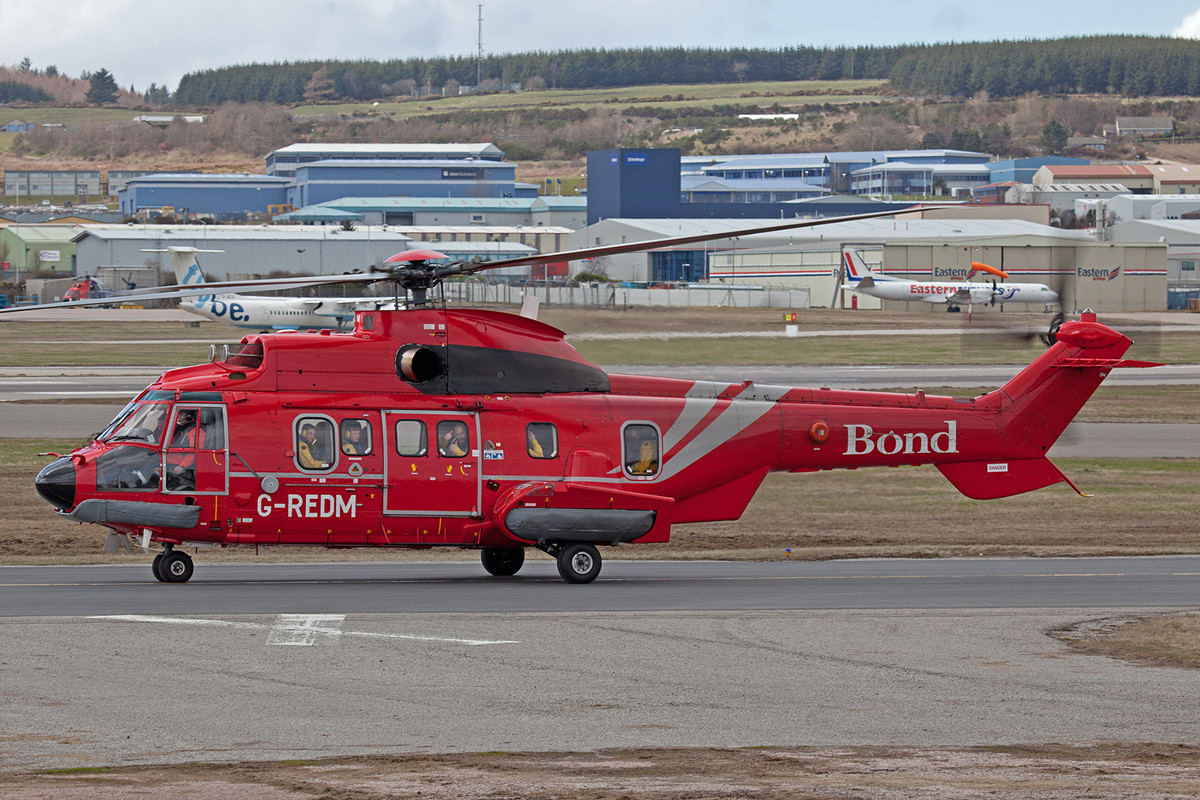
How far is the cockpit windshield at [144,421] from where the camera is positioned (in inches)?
647

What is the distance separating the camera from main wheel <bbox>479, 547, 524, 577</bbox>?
61.5 ft

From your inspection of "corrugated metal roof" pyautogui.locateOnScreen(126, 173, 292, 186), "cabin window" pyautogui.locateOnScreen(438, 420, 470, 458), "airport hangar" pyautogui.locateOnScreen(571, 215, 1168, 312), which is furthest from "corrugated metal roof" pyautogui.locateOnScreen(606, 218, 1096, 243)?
"cabin window" pyautogui.locateOnScreen(438, 420, 470, 458)

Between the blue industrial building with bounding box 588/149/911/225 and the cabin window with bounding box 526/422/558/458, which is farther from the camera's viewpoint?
the blue industrial building with bounding box 588/149/911/225

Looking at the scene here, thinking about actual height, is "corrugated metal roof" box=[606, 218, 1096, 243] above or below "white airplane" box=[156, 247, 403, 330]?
above

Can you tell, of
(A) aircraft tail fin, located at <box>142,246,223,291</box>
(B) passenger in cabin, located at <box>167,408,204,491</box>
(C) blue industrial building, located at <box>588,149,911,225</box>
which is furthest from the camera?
(C) blue industrial building, located at <box>588,149,911,225</box>

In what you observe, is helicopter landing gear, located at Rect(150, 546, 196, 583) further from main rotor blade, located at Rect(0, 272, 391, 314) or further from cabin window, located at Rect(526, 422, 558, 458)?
cabin window, located at Rect(526, 422, 558, 458)

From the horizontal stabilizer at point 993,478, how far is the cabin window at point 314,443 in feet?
28.7

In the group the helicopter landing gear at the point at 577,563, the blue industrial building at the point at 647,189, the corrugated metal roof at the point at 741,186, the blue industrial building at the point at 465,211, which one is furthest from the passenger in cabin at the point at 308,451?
the corrugated metal roof at the point at 741,186

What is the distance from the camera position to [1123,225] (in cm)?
11988

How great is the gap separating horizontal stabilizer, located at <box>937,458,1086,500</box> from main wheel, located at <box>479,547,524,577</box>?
20.7 feet

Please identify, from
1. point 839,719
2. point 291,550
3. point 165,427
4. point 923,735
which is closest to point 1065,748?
point 923,735

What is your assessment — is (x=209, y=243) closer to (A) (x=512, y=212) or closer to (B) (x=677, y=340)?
(A) (x=512, y=212)

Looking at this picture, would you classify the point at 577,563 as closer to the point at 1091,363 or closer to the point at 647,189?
the point at 1091,363

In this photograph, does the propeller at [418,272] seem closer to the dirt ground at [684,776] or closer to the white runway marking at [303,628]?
the white runway marking at [303,628]
